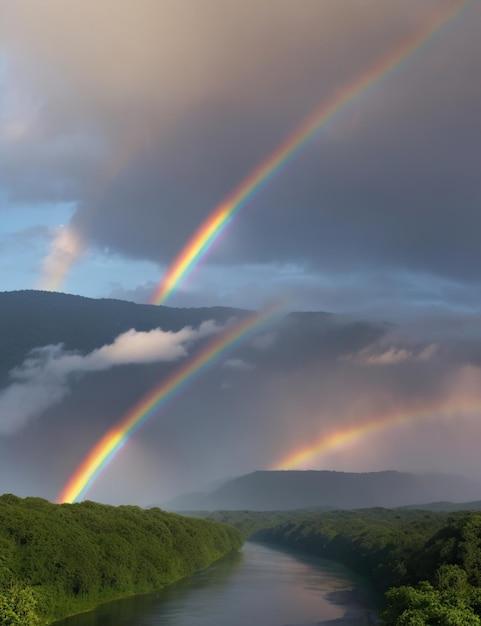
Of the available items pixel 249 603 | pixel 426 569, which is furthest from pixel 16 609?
pixel 426 569

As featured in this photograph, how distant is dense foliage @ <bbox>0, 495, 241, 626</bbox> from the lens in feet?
263

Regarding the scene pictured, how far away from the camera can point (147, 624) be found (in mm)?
83688

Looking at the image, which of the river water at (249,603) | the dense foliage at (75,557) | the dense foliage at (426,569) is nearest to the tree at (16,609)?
the dense foliage at (75,557)

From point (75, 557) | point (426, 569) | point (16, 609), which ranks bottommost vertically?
point (426, 569)

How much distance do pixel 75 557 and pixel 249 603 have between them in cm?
2740

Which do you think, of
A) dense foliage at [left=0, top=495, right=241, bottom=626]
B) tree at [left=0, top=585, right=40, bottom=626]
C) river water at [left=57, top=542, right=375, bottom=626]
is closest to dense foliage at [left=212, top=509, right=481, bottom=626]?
river water at [left=57, top=542, right=375, bottom=626]

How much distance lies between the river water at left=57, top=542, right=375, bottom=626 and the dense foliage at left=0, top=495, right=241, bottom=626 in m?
2.55

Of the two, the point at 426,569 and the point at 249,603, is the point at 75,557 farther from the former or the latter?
the point at 426,569

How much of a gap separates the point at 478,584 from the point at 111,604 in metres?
48.1

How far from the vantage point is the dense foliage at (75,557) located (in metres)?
80.1

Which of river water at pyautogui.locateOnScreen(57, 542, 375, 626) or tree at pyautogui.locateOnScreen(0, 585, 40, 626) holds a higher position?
tree at pyautogui.locateOnScreen(0, 585, 40, 626)

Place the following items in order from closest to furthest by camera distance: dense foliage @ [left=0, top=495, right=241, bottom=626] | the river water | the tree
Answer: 1. the tree
2. dense foliage @ [left=0, top=495, right=241, bottom=626]
3. the river water

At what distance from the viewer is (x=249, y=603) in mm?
103188

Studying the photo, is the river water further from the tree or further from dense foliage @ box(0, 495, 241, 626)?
the tree
